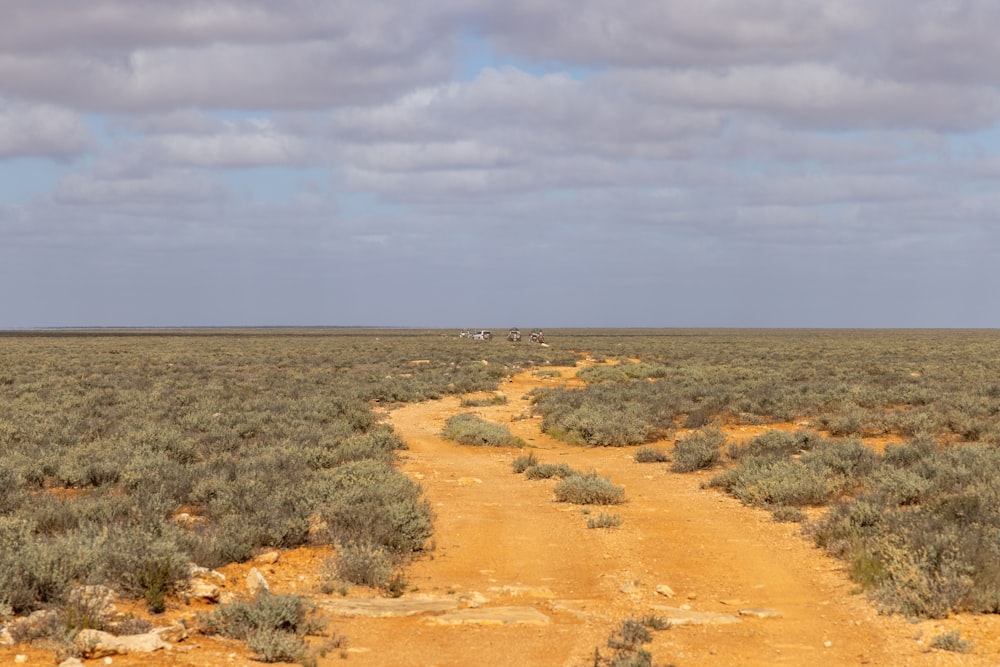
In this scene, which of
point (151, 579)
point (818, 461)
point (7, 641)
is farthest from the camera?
point (818, 461)

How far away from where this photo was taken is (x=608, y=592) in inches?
358

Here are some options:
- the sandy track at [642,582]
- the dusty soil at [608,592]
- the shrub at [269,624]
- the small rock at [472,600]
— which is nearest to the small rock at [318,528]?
the dusty soil at [608,592]

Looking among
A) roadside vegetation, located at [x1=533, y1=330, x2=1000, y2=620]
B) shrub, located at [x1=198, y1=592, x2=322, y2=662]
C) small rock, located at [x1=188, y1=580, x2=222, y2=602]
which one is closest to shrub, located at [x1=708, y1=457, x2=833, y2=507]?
roadside vegetation, located at [x1=533, y1=330, x2=1000, y2=620]

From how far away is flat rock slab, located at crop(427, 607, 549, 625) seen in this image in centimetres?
809

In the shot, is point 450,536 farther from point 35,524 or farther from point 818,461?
point 818,461

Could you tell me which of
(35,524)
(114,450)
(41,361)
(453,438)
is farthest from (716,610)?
(41,361)

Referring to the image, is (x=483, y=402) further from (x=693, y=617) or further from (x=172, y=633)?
(x=172, y=633)

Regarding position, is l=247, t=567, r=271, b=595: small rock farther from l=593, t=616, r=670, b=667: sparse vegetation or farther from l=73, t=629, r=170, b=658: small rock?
l=593, t=616, r=670, b=667: sparse vegetation

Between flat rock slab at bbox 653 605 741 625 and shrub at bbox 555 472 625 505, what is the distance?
17.0ft

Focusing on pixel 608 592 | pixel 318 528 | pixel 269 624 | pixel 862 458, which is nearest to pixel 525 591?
pixel 608 592

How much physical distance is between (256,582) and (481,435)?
40.0ft

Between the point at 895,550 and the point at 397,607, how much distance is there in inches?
205

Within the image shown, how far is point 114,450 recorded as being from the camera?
617 inches

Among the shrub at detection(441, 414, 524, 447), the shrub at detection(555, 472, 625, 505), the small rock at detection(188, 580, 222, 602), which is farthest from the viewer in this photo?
the shrub at detection(441, 414, 524, 447)
